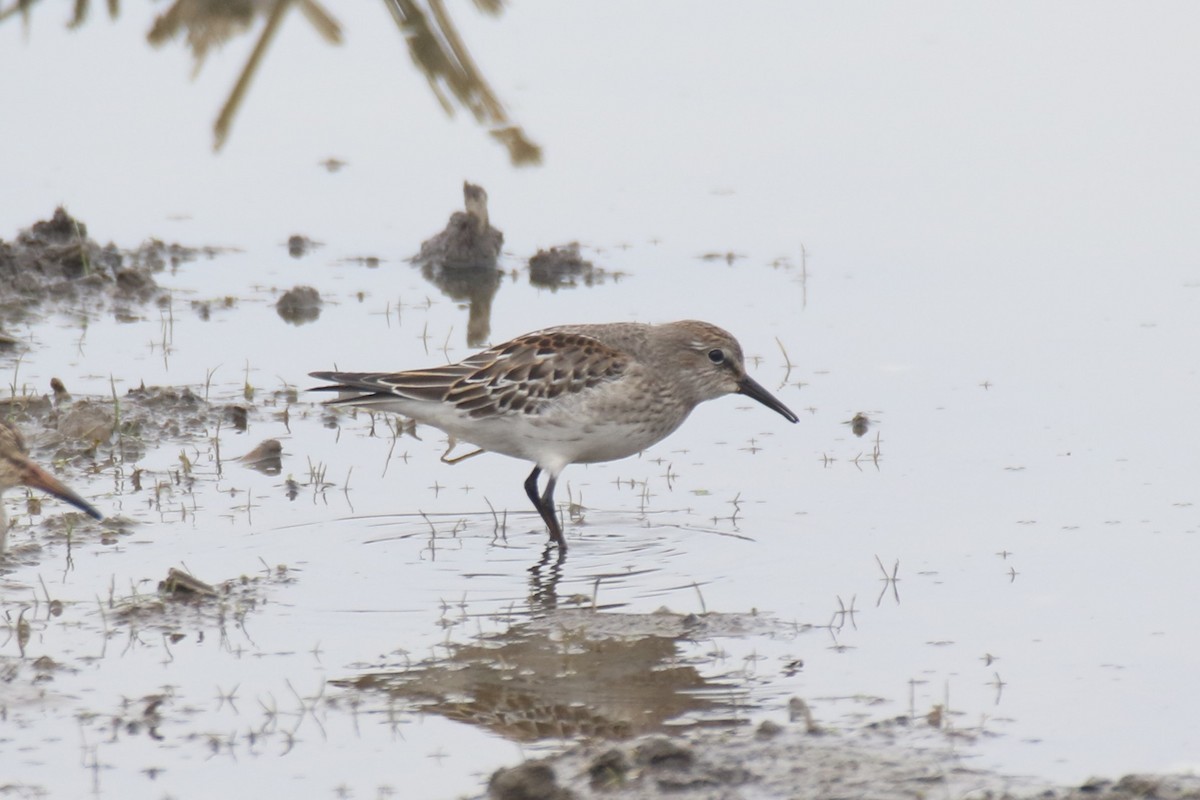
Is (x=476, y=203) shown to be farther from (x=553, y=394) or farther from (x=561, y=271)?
(x=553, y=394)

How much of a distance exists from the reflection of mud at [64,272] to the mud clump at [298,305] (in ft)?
2.73

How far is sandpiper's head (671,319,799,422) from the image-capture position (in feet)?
31.1

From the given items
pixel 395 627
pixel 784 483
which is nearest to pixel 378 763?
pixel 395 627

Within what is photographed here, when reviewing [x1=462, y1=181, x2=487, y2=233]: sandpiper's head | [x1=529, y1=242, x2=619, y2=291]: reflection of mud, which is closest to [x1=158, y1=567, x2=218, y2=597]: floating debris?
[x1=462, y1=181, x2=487, y2=233]: sandpiper's head

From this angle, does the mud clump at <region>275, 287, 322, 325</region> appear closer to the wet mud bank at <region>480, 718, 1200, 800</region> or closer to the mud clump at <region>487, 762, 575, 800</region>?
the wet mud bank at <region>480, 718, 1200, 800</region>

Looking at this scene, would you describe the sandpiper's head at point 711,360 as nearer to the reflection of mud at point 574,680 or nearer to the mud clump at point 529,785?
the reflection of mud at point 574,680

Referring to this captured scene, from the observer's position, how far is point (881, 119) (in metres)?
16.2

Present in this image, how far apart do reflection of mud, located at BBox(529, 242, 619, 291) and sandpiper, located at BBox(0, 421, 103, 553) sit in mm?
5792

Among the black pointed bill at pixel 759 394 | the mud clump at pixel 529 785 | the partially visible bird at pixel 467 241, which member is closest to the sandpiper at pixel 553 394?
the black pointed bill at pixel 759 394

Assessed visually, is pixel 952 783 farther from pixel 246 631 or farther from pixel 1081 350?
pixel 1081 350

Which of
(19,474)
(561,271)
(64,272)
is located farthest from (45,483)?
(561,271)

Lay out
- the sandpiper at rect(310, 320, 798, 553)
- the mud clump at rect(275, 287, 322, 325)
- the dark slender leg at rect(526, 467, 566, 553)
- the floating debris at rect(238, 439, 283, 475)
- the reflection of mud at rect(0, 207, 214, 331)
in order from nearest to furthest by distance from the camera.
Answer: the dark slender leg at rect(526, 467, 566, 553) < the sandpiper at rect(310, 320, 798, 553) < the floating debris at rect(238, 439, 283, 475) < the reflection of mud at rect(0, 207, 214, 331) < the mud clump at rect(275, 287, 322, 325)

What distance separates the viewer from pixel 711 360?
9.57 m

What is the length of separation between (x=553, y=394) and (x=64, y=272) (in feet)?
15.9
